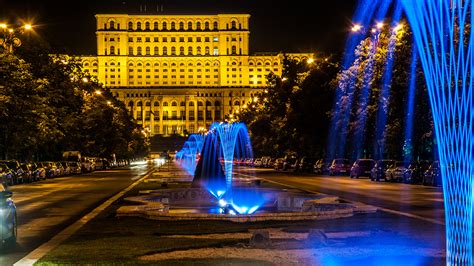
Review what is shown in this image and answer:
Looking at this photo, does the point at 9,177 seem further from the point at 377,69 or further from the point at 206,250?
the point at 206,250

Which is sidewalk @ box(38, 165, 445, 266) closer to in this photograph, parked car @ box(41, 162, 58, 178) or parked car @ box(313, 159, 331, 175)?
parked car @ box(41, 162, 58, 178)

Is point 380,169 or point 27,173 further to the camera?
point 27,173

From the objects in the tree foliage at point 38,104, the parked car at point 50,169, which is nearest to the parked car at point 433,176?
the tree foliage at point 38,104

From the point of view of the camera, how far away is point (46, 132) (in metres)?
57.9

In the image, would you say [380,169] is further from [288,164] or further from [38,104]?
[288,164]

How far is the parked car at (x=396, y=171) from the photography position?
50331mm

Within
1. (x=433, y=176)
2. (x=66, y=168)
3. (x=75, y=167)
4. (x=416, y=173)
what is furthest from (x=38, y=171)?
(x=433, y=176)

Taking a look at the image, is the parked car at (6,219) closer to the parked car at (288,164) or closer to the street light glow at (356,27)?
the street light glow at (356,27)

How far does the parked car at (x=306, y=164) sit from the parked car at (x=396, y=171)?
28.9 metres

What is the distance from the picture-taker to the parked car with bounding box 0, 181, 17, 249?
14344 millimetres

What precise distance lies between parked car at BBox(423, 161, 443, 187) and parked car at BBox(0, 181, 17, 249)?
32.2m

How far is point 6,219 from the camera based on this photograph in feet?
47.8

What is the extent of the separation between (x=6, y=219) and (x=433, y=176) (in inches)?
1315

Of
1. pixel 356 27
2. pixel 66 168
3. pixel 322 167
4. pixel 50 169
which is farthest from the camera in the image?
pixel 66 168
